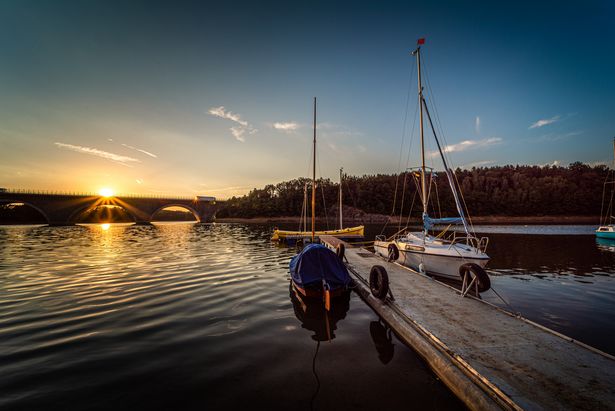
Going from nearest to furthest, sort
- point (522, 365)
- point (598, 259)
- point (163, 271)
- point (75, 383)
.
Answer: point (522, 365) → point (75, 383) → point (163, 271) → point (598, 259)

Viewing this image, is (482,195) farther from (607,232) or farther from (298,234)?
(298,234)

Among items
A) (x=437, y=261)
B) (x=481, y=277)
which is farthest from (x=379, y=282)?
(x=437, y=261)

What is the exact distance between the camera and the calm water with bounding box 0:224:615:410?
545 centimetres

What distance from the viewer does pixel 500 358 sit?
5734 mm

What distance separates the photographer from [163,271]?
691 inches

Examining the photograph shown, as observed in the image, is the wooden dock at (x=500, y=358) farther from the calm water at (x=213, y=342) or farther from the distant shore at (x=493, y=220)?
the distant shore at (x=493, y=220)

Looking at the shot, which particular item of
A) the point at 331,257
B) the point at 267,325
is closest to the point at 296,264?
the point at 331,257

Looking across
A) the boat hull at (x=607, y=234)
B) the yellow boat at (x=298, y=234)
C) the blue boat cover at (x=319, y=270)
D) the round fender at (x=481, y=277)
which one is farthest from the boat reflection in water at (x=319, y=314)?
the boat hull at (x=607, y=234)

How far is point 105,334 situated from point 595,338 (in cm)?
1645

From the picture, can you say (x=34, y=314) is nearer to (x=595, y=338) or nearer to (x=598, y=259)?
(x=595, y=338)

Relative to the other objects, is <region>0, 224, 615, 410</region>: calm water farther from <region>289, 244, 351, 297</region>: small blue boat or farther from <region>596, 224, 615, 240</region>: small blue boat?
<region>596, 224, 615, 240</region>: small blue boat

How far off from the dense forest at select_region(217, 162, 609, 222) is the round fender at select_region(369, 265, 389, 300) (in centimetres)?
9906

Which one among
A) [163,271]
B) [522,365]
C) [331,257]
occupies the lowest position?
[163,271]

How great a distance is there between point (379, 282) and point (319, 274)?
103 inches
